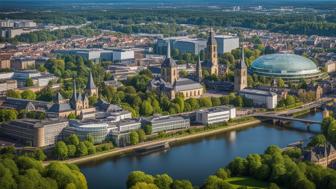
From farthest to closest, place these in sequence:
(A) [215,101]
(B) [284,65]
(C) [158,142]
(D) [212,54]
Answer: (D) [212,54]
(B) [284,65]
(A) [215,101]
(C) [158,142]

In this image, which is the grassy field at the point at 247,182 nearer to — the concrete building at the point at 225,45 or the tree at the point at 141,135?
the tree at the point at 141,135

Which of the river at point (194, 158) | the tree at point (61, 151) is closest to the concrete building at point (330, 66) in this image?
the river at point (194, 158)

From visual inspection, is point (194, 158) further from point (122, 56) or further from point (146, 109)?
point (122, 56)

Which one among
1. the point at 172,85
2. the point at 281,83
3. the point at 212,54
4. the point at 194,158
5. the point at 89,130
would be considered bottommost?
the point at 194,158

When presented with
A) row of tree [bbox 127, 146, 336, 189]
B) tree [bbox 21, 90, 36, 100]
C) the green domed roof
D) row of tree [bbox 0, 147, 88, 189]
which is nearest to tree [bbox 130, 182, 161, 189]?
row of tree [bbox 127, 146, 336, 189]

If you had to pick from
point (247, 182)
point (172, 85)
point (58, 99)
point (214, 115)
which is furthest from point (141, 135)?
point (172, 85)

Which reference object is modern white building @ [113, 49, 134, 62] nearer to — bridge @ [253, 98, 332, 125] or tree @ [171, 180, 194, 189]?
bridge @ [253, 98, 332, 125]
